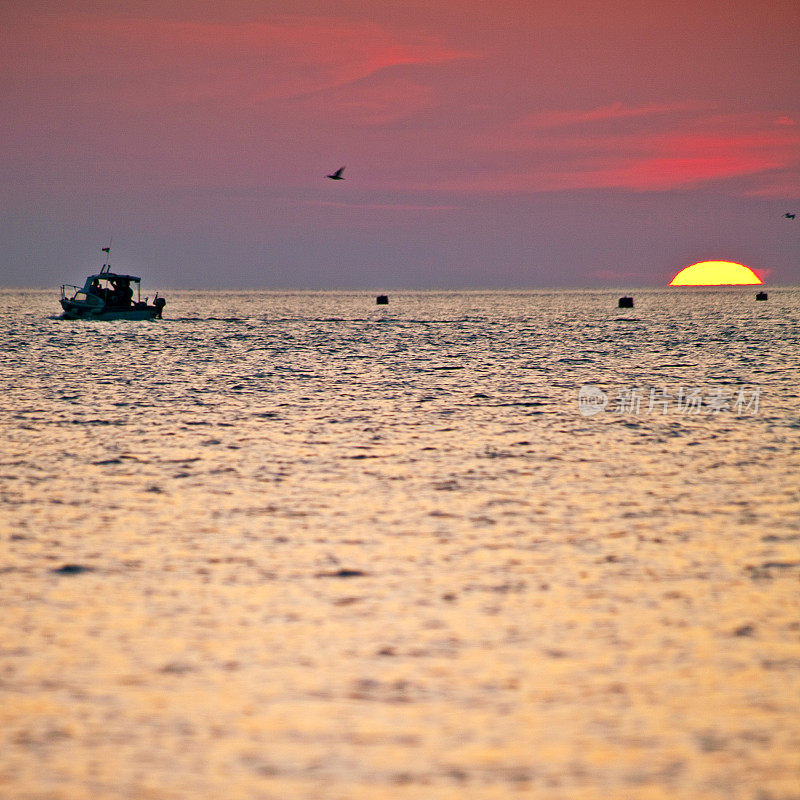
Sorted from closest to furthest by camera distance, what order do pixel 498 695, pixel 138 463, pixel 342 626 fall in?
pixel 498 695 → pixel 342 626 → pixel 138 463

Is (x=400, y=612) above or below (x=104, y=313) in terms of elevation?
below

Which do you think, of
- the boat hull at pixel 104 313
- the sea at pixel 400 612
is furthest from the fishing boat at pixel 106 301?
the sea at pixel 400 612

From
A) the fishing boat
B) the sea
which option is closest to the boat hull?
the fishing boat

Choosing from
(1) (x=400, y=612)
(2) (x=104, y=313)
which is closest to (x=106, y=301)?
(2) (x=104, y=313)

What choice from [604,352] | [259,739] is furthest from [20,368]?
[259,739]

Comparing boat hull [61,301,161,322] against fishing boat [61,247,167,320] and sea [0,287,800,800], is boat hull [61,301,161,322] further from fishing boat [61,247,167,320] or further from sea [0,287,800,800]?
sea [0,287,800,800]

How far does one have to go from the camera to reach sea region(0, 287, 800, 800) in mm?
5441

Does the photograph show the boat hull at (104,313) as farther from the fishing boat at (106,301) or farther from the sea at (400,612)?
the sea at (400,612)

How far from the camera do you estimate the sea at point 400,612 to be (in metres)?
5.44

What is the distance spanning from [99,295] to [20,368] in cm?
4182

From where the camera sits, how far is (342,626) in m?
7.79

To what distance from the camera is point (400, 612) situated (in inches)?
321

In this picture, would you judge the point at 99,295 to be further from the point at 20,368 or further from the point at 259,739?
the point at 259,739

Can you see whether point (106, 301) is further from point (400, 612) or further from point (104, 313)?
point (400, 612)
